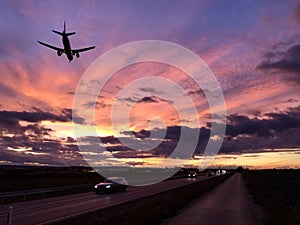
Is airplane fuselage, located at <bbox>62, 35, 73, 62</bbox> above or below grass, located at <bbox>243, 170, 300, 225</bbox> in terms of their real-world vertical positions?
above

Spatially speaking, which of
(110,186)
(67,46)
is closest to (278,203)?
(110,186)

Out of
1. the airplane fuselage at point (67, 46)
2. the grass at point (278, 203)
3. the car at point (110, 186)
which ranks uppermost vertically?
the airplane fuselage at point (67, 46)

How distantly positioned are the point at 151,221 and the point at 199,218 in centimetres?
271

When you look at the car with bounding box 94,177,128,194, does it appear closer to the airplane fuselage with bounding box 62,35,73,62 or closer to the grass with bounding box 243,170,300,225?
the grass with bounding box 243,170,300,225

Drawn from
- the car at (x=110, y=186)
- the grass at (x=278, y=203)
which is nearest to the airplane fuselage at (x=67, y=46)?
the grass at (x=278, y=203)

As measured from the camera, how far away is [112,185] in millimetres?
40906

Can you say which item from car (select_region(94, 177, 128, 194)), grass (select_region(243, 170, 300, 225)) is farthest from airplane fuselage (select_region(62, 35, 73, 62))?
car (select_region(94, 177, 128, 194))

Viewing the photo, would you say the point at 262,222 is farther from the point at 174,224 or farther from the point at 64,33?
the point at 64,33

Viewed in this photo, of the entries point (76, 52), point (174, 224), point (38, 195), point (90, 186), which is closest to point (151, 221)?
point (174, 224)

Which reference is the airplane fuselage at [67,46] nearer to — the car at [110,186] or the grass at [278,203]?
the grass at [278,203]

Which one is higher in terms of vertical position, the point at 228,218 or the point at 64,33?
the point at 64,33

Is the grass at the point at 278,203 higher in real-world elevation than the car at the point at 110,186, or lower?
lower

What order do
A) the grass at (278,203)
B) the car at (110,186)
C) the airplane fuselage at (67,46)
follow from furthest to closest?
the car at (110,186)
the grass at (278,203)
the airplane fuselage at (67,46)

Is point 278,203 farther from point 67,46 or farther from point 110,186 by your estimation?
point 67,46
